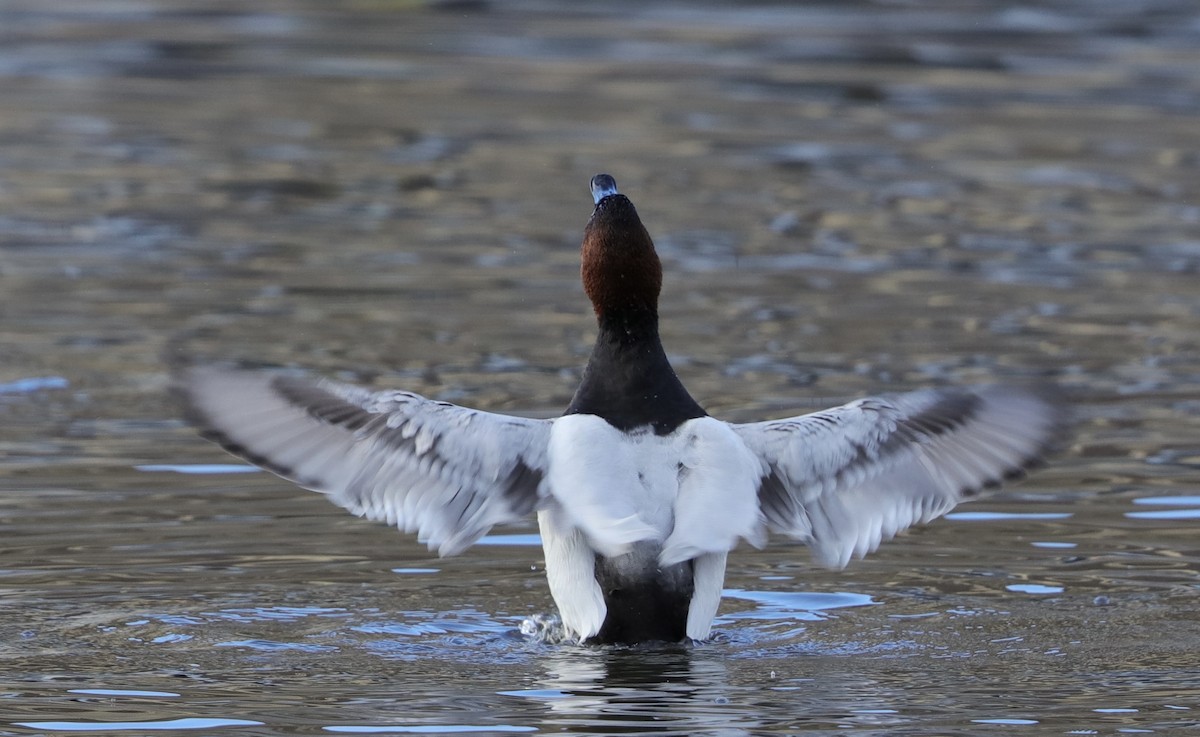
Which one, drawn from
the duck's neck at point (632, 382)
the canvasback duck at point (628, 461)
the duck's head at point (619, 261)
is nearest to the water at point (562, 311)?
the canvasback duck at point (628, 461)

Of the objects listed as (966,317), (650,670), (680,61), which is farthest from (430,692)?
(680,61)

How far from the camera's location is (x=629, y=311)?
7.34 meters

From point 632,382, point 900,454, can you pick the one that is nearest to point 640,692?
point 632,382

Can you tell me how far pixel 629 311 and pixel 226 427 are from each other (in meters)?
1.36

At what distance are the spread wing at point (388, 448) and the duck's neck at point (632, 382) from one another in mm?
229

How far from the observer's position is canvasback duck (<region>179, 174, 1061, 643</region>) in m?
6.78

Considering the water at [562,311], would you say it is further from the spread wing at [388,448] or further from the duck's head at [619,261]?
the duck's head at [619,261]

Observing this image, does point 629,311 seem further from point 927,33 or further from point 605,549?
point 927,33

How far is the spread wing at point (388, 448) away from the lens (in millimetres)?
6926

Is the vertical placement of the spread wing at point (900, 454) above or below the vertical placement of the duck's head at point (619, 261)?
below

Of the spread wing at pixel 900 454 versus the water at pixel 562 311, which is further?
the spread wing at pixel 900 454

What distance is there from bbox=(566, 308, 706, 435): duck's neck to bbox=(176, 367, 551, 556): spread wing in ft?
0.75

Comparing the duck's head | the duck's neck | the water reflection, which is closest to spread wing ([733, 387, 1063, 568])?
the duck's neck

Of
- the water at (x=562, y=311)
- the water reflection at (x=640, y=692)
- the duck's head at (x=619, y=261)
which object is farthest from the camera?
the duck's head at (x=619, y=261)
